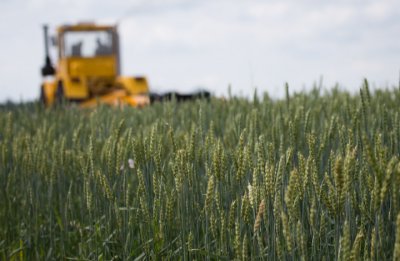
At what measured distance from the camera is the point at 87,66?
11.6 meters

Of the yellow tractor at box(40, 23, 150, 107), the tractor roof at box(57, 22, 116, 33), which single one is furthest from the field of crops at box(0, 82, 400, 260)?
the tractor roof at box(57, 22, 116, 33)

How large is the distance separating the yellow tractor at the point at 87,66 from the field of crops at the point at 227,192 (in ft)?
23.1

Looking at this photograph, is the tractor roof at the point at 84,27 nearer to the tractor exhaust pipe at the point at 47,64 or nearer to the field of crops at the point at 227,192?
the tractor exhaust pipe at the point at 47,64

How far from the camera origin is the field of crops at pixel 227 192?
5.17 feet

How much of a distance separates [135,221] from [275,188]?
3.11ft

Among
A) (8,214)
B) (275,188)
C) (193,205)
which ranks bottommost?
(8,214)

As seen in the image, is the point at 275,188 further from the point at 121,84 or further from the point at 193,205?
the point at 121,84

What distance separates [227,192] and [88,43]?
34.0 feet

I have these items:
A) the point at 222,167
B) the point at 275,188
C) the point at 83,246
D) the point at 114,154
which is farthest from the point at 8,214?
the point at 275,188

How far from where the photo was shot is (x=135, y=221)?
8.09 ft

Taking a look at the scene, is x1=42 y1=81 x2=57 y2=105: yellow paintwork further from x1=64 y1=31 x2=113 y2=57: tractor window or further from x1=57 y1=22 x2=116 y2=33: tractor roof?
x1=57 y1=22 x2=116 y2=33: tractor roof

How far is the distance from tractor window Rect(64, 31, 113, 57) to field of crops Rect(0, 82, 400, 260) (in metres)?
7.63

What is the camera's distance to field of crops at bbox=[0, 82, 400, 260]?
158cm

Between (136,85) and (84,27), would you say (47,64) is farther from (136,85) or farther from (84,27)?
(136,85)
